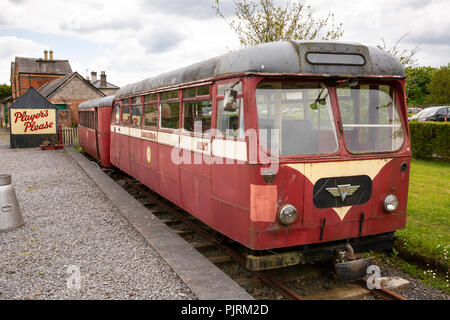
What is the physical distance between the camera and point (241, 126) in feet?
15.0

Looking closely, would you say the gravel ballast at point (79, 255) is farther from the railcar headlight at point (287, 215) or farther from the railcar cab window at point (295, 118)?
the railcar cab window at point (295, 118)

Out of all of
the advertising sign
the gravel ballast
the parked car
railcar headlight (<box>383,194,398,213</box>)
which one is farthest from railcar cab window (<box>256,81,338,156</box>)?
the advertising sign

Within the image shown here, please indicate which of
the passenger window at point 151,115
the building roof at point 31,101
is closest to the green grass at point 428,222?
the passenger window at point 151,115

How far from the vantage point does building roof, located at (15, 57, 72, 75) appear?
5019 cm

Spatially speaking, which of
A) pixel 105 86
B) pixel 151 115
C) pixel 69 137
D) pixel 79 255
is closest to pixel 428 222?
pixel 151 115

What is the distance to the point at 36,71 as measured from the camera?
50.2 meters

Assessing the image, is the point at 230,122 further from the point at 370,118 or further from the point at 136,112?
the point at 136,112

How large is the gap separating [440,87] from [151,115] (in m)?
49.1

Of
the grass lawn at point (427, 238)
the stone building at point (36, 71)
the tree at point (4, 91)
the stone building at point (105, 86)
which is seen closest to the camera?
the grass lawn at point (427, 238)

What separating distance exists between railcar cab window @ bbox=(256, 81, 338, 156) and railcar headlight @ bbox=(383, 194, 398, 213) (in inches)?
37.1

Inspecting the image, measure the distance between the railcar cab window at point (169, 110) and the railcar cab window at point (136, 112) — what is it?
1.66 metres

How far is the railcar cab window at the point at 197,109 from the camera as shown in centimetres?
541

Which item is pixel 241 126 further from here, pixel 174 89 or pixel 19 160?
pixel 19 160
